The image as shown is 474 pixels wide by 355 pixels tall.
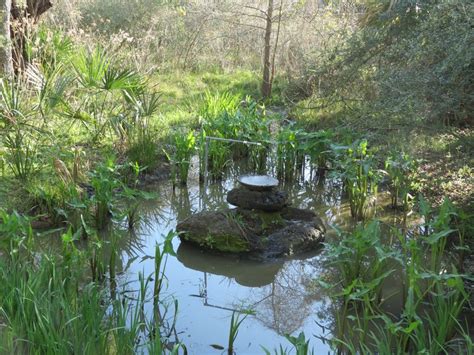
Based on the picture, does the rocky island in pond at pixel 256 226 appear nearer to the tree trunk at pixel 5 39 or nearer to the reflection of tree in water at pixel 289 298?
the reflection of tree in water at pixel 289 298

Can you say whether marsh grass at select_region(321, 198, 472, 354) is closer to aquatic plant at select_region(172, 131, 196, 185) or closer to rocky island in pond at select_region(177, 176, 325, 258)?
rocky island in pond at select_region(177, 176, 325, 258)

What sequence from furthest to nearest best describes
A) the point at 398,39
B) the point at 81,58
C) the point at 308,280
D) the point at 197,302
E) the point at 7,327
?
1. the point at 81,58
2. the point at 398,39
3. the point at 308,280
4. the point at 197,302
5. the point at 7,327

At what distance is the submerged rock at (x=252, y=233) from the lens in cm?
Result: 583

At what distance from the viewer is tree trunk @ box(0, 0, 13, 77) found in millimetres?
8508

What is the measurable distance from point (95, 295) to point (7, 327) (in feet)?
1.70

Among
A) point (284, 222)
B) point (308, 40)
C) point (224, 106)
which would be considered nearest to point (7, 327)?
point (284, 222)

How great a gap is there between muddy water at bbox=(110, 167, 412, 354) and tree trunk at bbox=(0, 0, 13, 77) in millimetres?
3324

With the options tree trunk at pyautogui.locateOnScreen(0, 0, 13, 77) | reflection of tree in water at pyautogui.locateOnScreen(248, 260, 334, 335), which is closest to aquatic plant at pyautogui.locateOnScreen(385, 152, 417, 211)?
reflection of tree in water at pyautogui.locateOnScreen(248, 260, 334, 335)

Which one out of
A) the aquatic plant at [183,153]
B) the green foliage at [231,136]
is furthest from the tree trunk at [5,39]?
the green foliage at [231,136]

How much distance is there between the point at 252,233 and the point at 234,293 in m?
0.92

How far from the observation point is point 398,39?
6.25 meters

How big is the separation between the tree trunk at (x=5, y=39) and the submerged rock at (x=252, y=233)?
13.6 feet

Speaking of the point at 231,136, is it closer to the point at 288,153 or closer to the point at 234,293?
the point at 288,153

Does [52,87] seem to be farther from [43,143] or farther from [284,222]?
[284,222]
